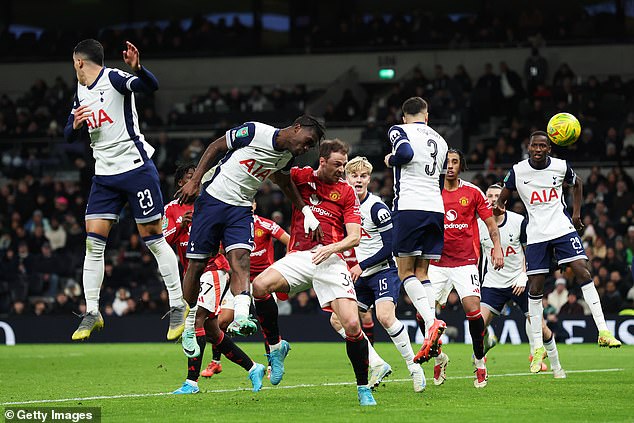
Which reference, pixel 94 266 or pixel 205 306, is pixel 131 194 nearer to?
pixel 94 266

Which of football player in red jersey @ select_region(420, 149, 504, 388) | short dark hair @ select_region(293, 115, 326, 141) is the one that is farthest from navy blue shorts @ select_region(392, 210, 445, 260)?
short dark hair @ select_region(293, 115, 326, 141)

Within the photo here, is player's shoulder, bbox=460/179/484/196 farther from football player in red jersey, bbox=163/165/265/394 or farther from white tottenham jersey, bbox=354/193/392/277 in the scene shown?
football player in red jersey, bbox=163/165/265/394

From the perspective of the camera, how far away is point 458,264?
1361cm

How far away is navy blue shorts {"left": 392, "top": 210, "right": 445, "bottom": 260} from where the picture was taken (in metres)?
12.0

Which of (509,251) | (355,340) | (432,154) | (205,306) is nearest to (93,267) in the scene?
(205,306)

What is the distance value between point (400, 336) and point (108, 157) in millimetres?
3806

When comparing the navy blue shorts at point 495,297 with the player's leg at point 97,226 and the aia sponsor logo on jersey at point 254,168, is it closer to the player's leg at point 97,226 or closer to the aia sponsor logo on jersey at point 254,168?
the aia sponsor logo on jersey at point 254,168

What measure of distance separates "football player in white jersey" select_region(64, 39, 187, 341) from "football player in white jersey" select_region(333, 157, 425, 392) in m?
2.52

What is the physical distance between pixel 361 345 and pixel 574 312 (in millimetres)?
13826

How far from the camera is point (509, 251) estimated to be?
1608 cm

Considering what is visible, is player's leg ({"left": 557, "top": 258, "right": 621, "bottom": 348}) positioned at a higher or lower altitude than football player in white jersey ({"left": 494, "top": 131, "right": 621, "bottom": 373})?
lower

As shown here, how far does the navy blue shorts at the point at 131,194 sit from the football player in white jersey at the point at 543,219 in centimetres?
483

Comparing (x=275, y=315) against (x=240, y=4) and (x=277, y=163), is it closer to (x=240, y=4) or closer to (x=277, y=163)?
(x=277, y=163)

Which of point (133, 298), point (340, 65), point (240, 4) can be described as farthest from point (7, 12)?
point (133, 298)
